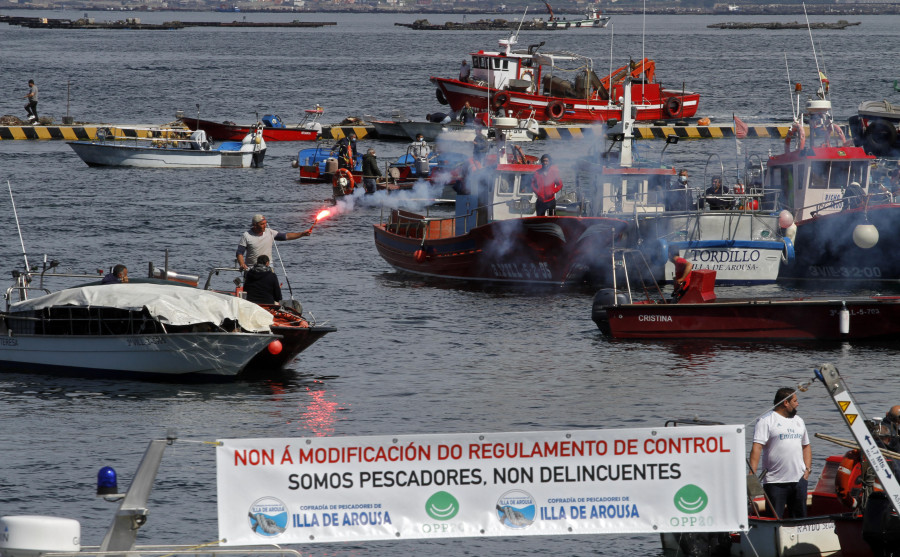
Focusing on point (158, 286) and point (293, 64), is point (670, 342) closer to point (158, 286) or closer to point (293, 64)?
point (158, 286)

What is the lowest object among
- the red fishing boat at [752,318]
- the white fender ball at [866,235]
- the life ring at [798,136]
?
the red fishing boat at [752,318]

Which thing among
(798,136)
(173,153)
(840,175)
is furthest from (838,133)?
(173,153)

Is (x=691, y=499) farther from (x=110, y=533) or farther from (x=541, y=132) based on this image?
(x=541, y=132)

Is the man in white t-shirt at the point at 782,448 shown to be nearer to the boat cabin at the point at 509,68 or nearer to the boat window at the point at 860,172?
the boat window at the point at 860,172

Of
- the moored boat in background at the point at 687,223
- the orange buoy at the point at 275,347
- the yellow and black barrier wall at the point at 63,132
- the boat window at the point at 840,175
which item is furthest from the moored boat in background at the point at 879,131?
the orange buoy at the point at 275,347

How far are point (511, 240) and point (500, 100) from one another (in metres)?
33.2

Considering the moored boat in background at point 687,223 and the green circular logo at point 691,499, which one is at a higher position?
the green circular logo at point 691,499

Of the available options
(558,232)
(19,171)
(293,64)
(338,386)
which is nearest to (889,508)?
(338,386)

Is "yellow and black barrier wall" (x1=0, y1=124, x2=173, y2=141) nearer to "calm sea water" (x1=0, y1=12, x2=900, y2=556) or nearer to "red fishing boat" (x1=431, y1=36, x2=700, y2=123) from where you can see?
"calm sea water" (x1=0, y1=12, x2=900, y2=556)

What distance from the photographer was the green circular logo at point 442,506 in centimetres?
939

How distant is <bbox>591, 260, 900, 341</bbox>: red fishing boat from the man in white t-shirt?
1207cm

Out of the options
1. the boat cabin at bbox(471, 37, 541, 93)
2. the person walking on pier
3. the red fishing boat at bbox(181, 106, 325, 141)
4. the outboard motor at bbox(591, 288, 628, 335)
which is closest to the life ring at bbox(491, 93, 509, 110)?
the boat cabin at bbox(471, 37, 541, 93)

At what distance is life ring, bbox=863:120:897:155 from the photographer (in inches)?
2080

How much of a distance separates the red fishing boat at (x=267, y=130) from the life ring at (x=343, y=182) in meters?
15.1
